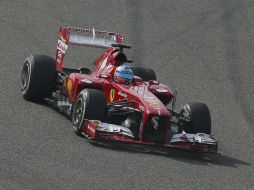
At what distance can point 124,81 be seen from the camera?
577 inches

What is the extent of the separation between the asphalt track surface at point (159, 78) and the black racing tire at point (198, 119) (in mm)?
525

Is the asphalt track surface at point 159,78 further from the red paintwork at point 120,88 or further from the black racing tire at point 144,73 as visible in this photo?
the black racing tire at point 144,73

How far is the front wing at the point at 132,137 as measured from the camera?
43.4 ft

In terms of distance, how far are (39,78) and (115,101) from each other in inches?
70.0

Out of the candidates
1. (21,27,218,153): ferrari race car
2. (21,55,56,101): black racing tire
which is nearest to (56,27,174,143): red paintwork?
(21,27,218,153): ferrari race car

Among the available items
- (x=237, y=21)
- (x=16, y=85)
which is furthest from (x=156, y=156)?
(x=237, y=21)

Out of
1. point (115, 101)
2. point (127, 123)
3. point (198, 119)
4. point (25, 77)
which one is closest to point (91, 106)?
point (127, 123)

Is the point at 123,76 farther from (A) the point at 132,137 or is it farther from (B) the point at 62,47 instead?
(B) the point at 62,47

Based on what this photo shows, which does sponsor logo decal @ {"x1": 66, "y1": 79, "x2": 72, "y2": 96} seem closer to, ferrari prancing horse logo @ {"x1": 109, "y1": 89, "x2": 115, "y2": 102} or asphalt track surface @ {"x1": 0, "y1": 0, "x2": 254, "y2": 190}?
asphalt track surface @ {"x1": 0, "y1": 0, "x2": 254, "y2": 190}

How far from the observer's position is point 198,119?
46.7 feet

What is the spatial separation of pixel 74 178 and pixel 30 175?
1.77ft

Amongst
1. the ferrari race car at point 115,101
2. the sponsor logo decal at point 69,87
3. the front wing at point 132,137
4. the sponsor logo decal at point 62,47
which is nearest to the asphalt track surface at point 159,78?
the front wing at point 132,137

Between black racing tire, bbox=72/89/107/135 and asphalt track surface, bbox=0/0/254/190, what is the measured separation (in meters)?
0.27

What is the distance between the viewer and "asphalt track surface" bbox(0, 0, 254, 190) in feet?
37.9
